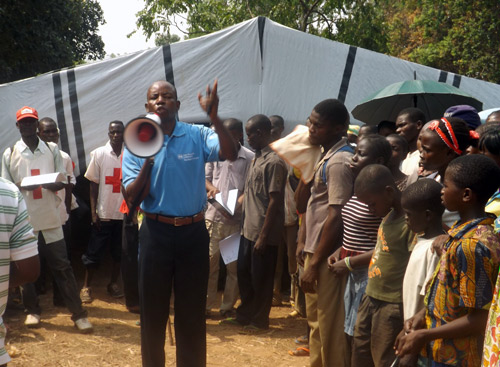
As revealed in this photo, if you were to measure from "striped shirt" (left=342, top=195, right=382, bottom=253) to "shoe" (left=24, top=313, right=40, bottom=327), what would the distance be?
12.1 ft

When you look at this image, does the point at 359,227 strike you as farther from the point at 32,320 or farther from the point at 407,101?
the point at 32,320

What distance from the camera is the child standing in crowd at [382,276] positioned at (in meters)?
3.20

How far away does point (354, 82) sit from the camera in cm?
766

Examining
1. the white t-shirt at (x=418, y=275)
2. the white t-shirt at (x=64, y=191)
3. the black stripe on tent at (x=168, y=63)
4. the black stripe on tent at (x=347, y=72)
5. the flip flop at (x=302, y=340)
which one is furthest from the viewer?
the black stripe on tent at (x=347, y=72)

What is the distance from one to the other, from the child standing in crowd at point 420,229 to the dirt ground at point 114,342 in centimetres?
245

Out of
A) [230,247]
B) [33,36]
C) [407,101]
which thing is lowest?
[230,247]

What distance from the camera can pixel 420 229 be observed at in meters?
2.94

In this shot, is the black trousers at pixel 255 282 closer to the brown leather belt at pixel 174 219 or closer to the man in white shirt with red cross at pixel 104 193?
the man in white shirt with red cross at pixel 104 193

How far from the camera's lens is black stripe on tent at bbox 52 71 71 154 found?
7227 millimetres

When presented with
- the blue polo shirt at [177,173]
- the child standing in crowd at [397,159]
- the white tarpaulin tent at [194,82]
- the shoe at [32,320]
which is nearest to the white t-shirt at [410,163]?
the child standing in crowd at [397,159]

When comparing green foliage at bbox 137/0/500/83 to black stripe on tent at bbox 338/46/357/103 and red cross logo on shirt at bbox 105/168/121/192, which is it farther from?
red cross logo on shirt at bbox 105/168/121/192

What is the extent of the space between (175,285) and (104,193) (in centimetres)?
328

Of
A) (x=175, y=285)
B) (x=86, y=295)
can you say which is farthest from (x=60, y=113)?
(x=175, y=285)

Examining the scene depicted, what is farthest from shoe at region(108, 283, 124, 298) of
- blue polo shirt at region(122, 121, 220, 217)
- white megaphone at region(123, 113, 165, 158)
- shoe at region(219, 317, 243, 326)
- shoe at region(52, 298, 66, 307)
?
white megaphone at region(123, 113, 165, 158)
